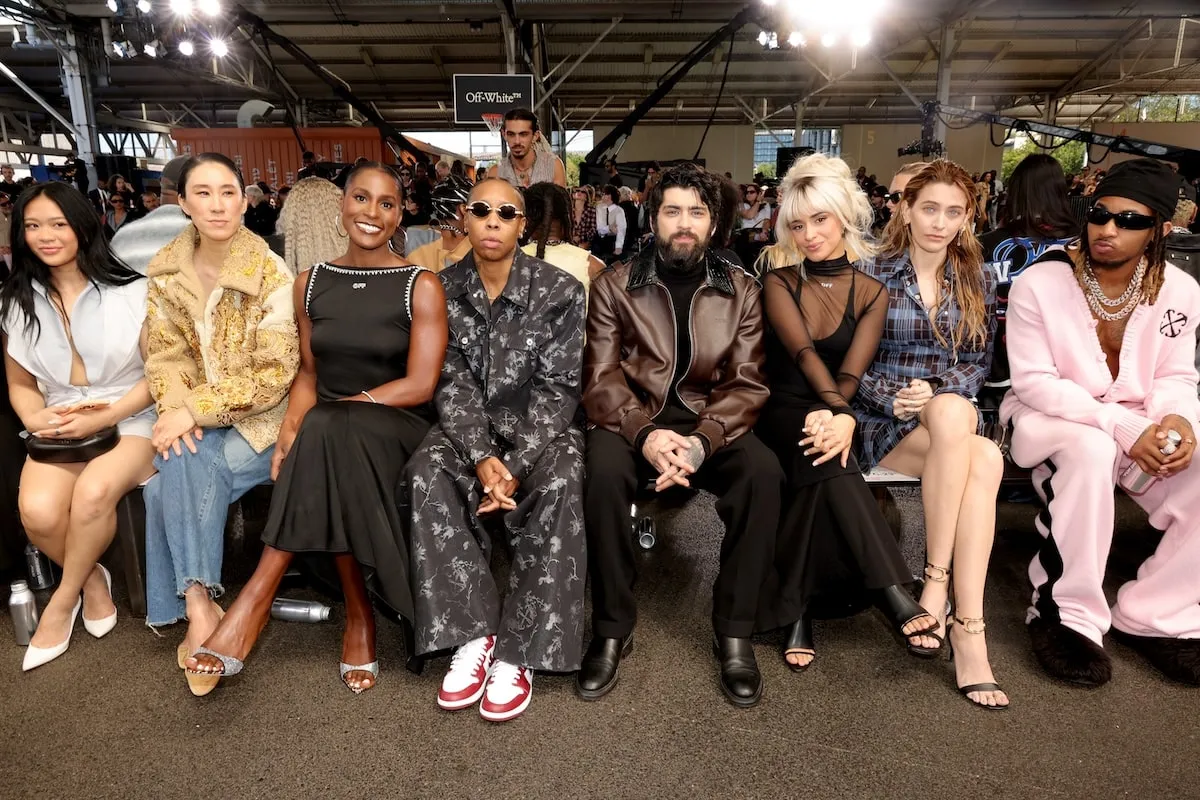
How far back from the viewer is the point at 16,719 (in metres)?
2.44

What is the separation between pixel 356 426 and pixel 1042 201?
11.4 feet

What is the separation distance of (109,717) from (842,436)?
8.38 feet

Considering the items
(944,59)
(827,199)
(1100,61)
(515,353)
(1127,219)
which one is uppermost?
(1100,61)

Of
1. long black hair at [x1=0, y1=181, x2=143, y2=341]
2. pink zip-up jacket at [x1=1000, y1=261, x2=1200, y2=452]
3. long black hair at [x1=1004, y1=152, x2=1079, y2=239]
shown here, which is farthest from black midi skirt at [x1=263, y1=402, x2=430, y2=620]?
long black hair at [x1=1004, y1=152, x2=1079, y2=239]

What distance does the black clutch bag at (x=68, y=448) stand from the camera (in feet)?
9.20

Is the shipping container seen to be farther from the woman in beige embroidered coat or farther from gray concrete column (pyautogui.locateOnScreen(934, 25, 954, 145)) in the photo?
the woman in beige embroidered coat

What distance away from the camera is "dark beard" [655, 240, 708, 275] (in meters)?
2.95

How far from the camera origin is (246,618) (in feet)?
8.16

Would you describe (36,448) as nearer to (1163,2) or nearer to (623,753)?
(623,753)

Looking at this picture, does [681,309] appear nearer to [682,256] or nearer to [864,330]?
[682,256]

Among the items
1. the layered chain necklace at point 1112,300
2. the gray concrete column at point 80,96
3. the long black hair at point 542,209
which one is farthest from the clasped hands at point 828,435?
the gray concrete column at point 80,96

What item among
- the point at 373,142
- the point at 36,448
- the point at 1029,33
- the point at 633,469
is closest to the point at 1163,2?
the point at 1029,33

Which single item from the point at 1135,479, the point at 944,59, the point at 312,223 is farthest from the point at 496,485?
the point at 944,59

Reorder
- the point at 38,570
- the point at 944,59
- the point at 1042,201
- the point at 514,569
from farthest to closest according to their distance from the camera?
the point at 944,59, the point at 1042,201, the point at 38,570, the point at 514,569
